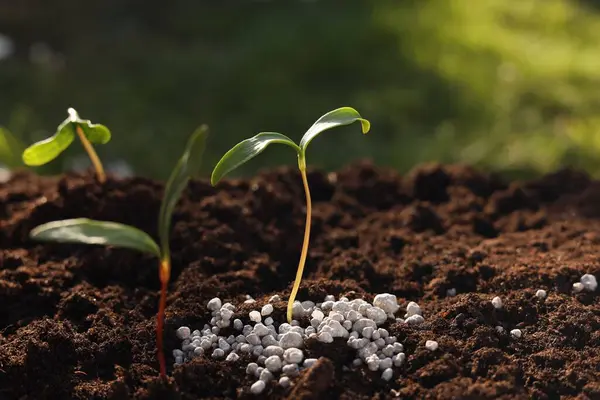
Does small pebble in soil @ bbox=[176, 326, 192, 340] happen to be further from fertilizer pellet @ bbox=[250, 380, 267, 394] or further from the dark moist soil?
fertilizer pellet @ bbox=[250, 380, 267, 394]

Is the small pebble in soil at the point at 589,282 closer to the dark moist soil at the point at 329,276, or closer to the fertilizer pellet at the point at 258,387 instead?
the dark moist soil at the point at 329,276

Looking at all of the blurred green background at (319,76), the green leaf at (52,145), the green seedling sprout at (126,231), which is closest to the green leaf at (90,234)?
the green seedling sprout at (126,231)

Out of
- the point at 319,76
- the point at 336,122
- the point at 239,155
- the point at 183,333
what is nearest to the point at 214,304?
the point at 183,333

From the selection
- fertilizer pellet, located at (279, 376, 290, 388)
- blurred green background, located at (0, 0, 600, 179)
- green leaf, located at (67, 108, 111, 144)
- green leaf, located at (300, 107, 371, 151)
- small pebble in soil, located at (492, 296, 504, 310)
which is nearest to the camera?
fertilizer pellet, located at (279, 376, 290, 388)

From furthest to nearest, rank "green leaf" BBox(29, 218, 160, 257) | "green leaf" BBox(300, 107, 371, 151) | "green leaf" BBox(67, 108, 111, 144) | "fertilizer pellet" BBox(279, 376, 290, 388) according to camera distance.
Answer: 1. "green leaf" BBox(67, 108, 111, 144)
2. "green leaf" BBox(300, 107, 371, 151)
3. "fertilizer pellet" BBox(279, 376, 290, 388)
4. "green leaf" BBox(29, 218, 160, 257)

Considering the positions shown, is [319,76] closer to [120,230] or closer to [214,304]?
[214,304]

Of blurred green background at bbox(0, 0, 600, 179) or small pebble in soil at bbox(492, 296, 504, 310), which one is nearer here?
small pebble in soil at bbox(492, 296, 504, 310)

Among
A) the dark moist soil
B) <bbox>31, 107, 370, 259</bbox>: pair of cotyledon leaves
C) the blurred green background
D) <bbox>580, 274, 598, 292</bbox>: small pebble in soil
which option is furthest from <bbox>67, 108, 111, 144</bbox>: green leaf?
the blurred green background

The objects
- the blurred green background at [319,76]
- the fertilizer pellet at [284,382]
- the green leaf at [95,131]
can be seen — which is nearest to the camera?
the fertilizer pellet at [284,382]
